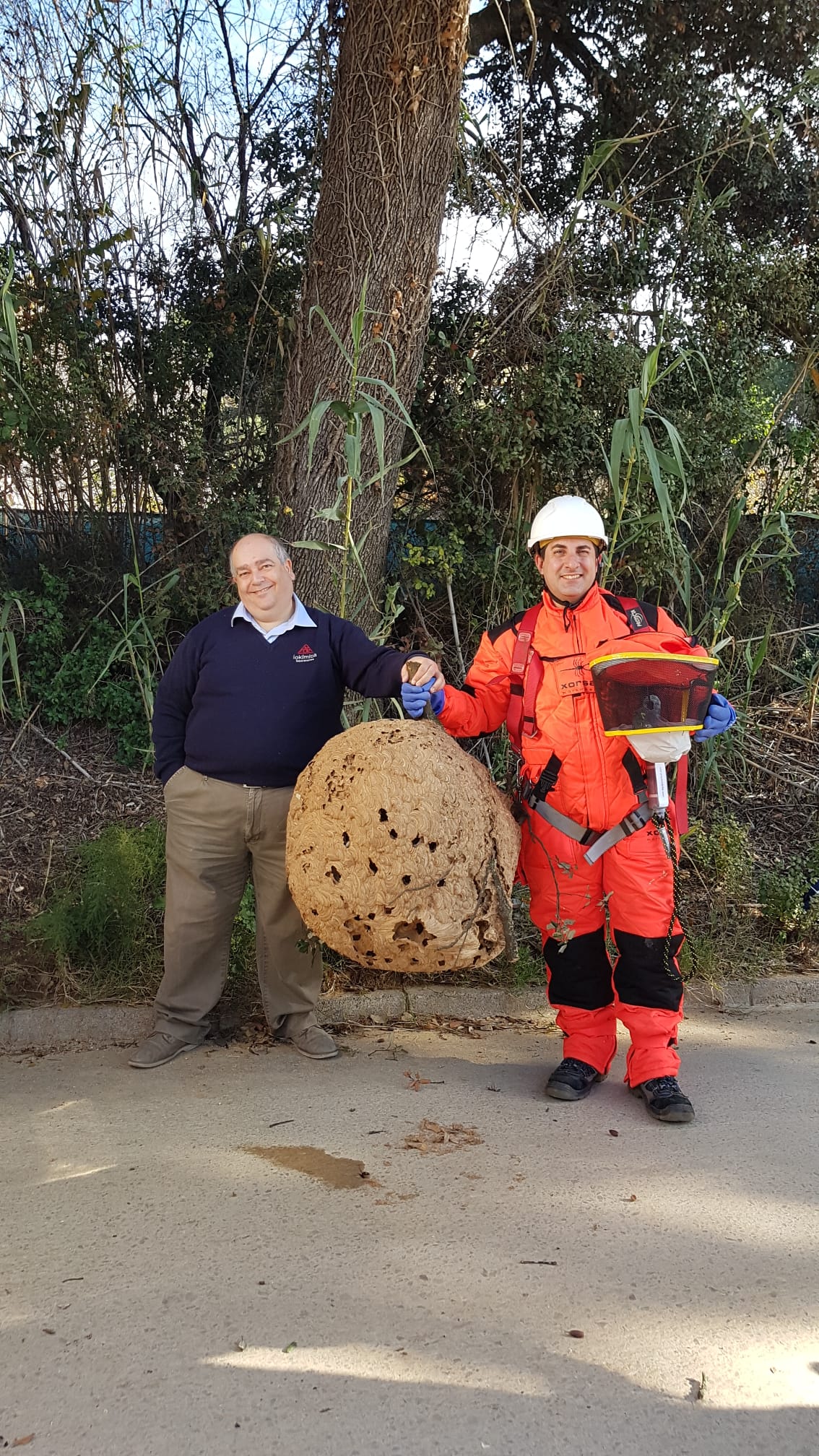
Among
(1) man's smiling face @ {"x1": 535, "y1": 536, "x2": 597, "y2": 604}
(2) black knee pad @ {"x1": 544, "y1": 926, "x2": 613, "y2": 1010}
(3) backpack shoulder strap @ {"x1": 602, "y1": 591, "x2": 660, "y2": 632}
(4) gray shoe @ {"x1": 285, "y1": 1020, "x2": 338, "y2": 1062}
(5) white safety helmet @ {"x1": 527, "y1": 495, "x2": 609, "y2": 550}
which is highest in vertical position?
(5) white safety helmet @ {"x1": 527, "y1": 495, "x2": 609, "y2": 550}

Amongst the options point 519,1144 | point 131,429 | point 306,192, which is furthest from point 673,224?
point 519,1144

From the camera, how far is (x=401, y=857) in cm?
338

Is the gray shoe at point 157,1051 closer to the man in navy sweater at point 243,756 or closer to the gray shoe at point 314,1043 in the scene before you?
the man in navy sweater at point 243,756

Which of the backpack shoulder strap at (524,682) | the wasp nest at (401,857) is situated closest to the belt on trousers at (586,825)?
the backpack shoulder strap at (524,682)

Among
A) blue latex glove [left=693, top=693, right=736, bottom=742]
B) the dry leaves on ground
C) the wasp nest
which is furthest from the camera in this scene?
blue latex glove [left=693, top=693, right=736, bottom=742]

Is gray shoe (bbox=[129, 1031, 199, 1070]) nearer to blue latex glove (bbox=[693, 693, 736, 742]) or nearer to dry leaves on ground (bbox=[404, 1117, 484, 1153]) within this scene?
dry leaves on ground (bbox=[404, 1117, 484, 1153])

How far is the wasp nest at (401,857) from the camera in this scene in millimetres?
3385

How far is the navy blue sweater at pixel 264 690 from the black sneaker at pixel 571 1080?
1491 millimetres

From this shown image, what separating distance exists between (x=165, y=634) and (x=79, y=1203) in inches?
143

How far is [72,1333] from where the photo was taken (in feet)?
8.87

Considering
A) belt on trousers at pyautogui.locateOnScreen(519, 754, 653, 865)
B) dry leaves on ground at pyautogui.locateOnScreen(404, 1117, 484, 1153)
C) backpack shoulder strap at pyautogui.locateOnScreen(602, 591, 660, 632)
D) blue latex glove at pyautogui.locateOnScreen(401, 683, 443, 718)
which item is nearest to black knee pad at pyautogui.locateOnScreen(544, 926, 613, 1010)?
belt on trousers at pyautogui.locateOnScreen(519, 754, 653, 865)

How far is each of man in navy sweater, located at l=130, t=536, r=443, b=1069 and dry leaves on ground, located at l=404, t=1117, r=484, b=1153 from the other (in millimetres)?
745

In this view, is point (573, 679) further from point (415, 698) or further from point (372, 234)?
point (372, 234)

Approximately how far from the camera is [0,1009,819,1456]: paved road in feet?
7.97
